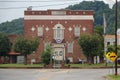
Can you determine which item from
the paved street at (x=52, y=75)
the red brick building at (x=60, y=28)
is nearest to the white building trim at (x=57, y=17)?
the red brick building at (x=60, y=28)

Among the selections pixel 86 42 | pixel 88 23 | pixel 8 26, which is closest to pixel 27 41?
pixel 86 42

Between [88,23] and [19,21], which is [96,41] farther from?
[19,21]

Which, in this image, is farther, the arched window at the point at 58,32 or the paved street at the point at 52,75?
the arched window at the point at 58,32

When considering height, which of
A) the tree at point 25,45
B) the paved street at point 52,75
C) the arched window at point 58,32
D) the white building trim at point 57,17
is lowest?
the paved street at point 52,75

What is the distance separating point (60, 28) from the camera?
285 feet

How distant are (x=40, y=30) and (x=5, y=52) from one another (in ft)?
A: 26.9

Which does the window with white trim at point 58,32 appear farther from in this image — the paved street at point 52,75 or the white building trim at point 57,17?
the paved street at point 52,75

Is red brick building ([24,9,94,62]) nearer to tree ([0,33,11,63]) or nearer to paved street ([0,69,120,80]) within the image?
tree ([0,33,11,63])

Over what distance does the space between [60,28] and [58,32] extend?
100cm

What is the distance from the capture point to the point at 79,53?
86.8 meters

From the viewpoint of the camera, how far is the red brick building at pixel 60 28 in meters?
85.8

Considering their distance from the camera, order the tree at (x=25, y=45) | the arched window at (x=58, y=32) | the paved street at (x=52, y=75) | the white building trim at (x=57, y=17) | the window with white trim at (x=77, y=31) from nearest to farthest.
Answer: the paved street at (x=52, y=75), the tree at (x=25, y=45), the white building trim at (x=57, y=17), the window with white trim at (x=77, y=31), the arched window at (x=58, y=32)

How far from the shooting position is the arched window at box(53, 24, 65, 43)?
86875 mm

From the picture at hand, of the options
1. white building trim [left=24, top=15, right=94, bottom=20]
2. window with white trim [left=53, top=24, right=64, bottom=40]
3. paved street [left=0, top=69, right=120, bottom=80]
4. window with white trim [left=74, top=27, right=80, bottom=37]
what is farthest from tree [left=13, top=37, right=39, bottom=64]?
paved street [left=0, top=69, right=120, bottom=80]
